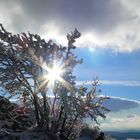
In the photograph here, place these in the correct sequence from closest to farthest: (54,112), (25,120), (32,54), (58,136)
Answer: (32,54) < (58,136) < (54,112) < (25,120)

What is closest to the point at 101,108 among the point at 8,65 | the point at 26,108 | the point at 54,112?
the point at 54,112

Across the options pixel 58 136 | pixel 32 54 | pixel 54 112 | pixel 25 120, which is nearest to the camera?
pixel 32 54

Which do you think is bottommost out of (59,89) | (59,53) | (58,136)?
(58,136)

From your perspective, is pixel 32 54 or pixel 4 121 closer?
pixel 32 54

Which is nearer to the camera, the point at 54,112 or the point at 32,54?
the point at 32,54

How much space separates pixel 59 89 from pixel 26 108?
474cm

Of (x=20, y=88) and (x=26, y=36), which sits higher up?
(x=26, y=36)

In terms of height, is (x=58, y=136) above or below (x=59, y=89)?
below

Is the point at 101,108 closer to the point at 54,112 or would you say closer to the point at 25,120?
the point at 54,112

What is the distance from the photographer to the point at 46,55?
27172mm

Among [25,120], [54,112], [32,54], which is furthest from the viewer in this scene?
[25,120]

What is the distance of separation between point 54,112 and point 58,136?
2.66 meters

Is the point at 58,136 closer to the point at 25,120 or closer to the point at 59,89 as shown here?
A: the point at 59,89

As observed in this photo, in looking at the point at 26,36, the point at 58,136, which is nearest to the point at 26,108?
the point at 58,136
